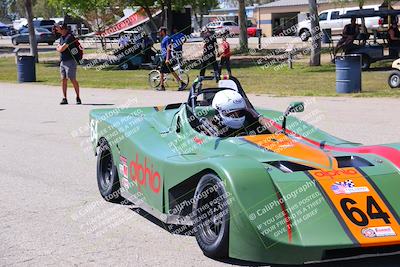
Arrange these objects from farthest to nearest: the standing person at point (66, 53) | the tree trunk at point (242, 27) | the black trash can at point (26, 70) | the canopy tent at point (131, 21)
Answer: the canopy tent at point (131, 21) < the tree trunk at point (242, 27) < the black trash can at point (26, 70) < the standing person at point (66, 53)

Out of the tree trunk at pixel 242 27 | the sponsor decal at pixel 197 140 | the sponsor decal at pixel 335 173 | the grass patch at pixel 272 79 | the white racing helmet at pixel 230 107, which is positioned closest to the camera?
the sponsor decal at pixel 335 173

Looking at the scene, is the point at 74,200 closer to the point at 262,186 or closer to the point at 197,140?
the point at 197,140

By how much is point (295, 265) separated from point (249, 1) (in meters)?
145

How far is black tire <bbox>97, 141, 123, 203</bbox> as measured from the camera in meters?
6.78

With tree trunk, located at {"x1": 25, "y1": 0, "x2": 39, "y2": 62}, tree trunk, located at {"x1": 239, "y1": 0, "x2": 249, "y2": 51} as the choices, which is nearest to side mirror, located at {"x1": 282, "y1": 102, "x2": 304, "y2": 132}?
tree trunk, located at {"x1": 239, "y1": 0, "x2": 249, "y2": 51}

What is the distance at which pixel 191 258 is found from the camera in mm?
5008

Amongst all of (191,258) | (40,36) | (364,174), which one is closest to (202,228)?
(191,258)

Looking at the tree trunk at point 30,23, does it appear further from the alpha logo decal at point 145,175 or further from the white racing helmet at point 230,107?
the white racing helmet at point 230,107

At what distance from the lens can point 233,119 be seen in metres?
6.12

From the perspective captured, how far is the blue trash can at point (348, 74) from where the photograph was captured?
16.9 m


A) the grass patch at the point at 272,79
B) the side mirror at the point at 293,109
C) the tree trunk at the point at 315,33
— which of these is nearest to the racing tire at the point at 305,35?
the grass patch at the point at 272,79

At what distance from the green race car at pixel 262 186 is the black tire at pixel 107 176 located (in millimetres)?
189

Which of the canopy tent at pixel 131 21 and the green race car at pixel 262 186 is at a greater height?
the canopy tent at pixel 131 21

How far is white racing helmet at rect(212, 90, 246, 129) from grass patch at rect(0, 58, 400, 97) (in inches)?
445
